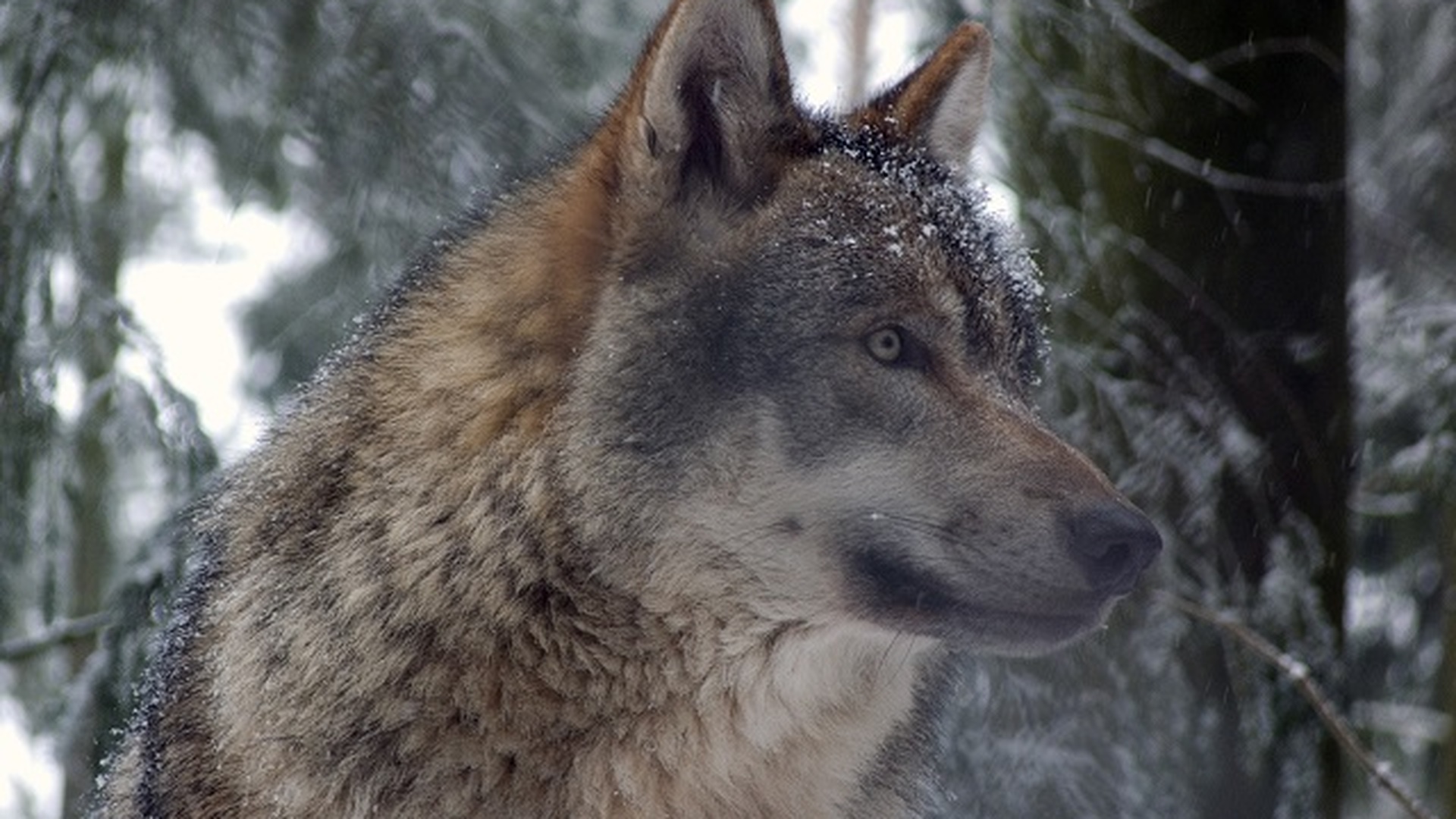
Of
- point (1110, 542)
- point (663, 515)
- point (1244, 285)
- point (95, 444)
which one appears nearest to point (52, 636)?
point (95, 444)

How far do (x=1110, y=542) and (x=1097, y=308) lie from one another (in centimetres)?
251

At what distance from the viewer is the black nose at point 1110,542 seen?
2.74 m

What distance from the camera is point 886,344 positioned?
9.64ft

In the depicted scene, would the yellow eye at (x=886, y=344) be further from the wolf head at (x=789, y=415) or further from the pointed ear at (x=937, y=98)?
the pointed ear at (x=937, y=98)

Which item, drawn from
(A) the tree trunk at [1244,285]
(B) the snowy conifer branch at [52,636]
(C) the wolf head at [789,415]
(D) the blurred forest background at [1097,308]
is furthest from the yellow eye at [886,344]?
(B) the snowy conifer branch at [52,636]

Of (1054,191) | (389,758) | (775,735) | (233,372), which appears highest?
(233,372)

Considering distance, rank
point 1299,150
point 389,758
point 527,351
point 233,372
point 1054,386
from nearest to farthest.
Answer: point 389,758
point 527,351
point 1299,150
point 1054,386
point 233,372

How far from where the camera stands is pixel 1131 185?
4953 millimetres

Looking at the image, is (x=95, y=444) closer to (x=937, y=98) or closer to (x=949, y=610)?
(x=937, y=98)

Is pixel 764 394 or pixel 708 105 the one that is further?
pixel 708 105

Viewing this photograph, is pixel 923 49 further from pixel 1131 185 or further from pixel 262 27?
pixel 262 27

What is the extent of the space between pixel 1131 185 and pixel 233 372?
812cm

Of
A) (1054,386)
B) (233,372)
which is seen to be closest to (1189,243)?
(1054,386)

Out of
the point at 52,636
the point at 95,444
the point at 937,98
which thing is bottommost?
the point at 937,98
